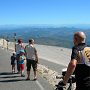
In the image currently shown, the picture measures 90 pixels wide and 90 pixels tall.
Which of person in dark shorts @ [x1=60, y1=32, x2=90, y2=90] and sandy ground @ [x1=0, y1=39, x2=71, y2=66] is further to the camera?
sandy ground @ [x1=0, y1=39, x2=71, y2=66]

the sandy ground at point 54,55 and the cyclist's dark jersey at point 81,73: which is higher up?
the cyclist's dark jersey at point 81,73

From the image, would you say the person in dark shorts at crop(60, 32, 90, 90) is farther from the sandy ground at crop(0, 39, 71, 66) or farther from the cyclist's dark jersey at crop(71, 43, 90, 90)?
the sandy ground at crop(0, 39, 71, 66)

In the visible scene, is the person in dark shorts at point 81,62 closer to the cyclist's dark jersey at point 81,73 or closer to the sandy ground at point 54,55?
the cyclist's dark jersey at point 81,73

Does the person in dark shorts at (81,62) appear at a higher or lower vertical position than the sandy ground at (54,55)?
higher

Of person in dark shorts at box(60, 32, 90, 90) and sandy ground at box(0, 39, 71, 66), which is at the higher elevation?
person in dark shorts at box(60, 32, 90, 90)

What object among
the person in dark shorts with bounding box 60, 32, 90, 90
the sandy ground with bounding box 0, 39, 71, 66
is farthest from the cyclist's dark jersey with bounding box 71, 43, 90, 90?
the sandy ground with bounding box 0, 39, 71, 66

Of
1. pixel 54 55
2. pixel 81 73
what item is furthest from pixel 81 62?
pixel 54 55

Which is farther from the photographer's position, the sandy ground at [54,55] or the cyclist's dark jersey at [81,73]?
the sandy ground at [54,55]

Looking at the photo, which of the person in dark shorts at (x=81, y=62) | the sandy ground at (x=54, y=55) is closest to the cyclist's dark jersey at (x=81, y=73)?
the person in dark shorts at (x=81, y=62)

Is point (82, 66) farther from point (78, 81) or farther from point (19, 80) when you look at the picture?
point (19, 80)

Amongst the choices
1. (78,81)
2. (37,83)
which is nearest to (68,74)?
(78,81)

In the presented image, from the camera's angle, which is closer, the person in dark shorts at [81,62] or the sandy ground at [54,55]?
the person in dark shorts at [81,62]

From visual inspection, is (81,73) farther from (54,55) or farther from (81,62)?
(54,55)

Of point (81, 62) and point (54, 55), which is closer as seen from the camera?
point (81, 62)
